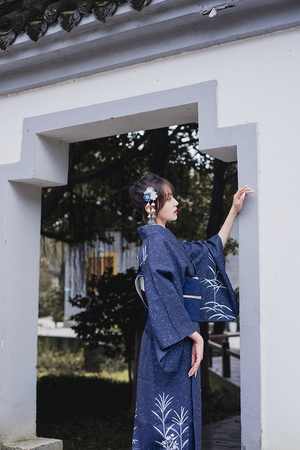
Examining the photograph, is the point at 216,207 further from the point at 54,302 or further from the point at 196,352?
the point at 54,302

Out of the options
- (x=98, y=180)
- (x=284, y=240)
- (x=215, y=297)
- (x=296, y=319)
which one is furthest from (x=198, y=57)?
(x=98, y=180)

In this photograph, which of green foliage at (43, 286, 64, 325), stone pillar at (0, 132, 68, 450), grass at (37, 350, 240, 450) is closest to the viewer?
stone pillar at (0, 132, 68, 450)

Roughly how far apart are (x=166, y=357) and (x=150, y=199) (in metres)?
0.79

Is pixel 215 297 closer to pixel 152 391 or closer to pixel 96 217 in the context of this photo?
pixel 152 391

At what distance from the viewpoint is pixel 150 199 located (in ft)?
7.58

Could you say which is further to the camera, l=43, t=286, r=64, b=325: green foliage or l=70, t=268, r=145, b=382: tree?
l=43, t=286, r=64, b=325: green foliage

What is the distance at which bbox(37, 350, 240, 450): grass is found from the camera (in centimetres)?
418

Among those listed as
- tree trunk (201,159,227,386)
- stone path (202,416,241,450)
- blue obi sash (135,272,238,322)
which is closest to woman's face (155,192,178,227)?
blue obi sash (135,272,238,322)

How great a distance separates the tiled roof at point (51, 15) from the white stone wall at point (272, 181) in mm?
464

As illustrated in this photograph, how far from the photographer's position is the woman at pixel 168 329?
6.97ft

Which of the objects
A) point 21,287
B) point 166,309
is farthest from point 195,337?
point 21,287

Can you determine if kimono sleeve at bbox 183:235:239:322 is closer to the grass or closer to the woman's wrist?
the woman's wrist

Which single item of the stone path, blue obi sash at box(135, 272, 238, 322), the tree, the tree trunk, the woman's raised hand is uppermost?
the tree trunk

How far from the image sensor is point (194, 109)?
8.50 ft
